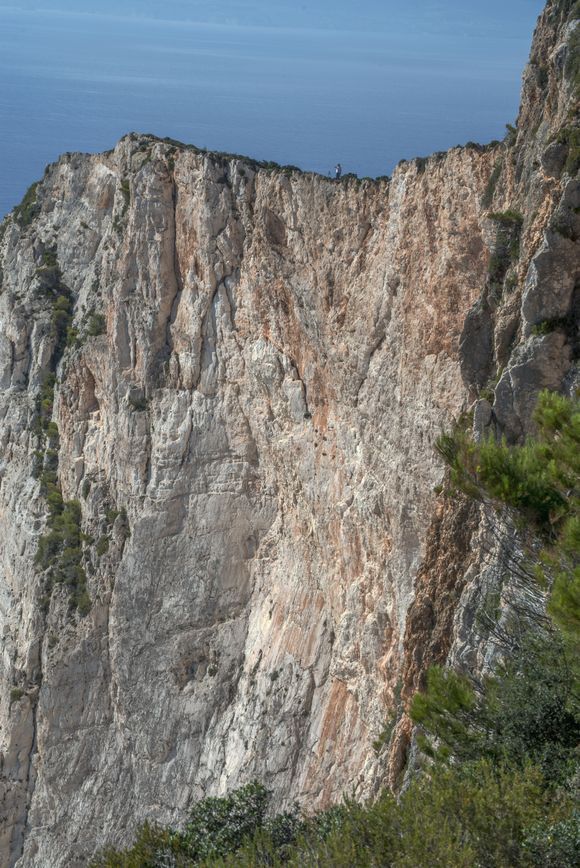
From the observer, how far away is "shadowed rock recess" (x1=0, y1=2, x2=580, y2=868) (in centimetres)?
1800

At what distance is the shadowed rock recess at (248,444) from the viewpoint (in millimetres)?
18000

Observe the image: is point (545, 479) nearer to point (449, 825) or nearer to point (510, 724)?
point (510, 724)

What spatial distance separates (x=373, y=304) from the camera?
23.7 metres

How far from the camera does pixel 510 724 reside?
1408 cm

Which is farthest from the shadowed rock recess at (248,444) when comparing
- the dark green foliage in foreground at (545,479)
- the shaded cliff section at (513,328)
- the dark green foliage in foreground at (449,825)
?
the dark green foliage in foreground at (449,825)

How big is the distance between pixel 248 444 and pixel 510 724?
16.5 metres

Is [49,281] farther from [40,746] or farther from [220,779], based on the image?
[220,779]

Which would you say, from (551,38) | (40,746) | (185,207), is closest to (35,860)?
(40,746)

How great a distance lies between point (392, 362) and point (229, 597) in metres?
10.3

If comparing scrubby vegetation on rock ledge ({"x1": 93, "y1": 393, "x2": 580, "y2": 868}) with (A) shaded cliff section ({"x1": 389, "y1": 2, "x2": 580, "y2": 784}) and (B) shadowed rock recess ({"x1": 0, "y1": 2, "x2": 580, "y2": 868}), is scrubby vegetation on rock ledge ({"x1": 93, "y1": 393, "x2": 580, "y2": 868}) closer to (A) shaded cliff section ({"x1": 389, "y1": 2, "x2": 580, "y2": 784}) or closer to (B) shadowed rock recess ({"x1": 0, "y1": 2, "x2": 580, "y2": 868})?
(A) shaded cliff section ({"x1": 389, "y1": 2, "x2": 580, "y2": 784})

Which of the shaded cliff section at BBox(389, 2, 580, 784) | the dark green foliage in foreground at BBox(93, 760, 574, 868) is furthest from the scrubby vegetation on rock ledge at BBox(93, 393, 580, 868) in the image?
the shaded cliff section at BBox(389, 2, 580, 784)

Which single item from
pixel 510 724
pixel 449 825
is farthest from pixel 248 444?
pixel 449 825

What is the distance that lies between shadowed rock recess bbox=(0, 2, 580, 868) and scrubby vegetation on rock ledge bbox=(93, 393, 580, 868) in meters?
1.33

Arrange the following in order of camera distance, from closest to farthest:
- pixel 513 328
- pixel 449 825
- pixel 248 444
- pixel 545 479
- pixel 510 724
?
pixel 449 825 < pixel 545 479 < pixel 510 724 < pixel 513 328 < pixel 248 444
